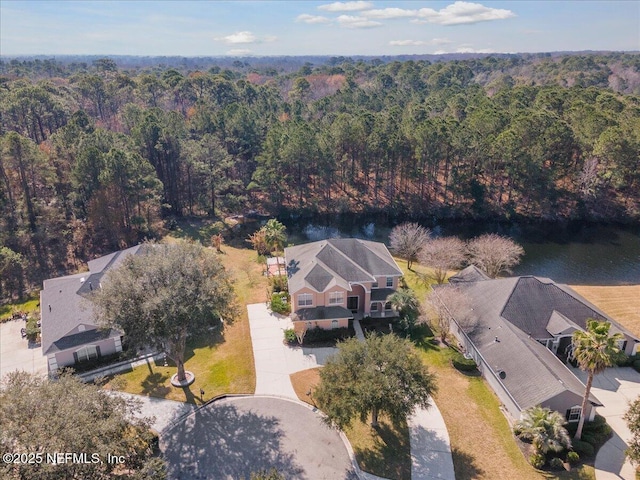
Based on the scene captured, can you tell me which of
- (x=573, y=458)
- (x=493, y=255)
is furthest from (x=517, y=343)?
(x=493, y=255)

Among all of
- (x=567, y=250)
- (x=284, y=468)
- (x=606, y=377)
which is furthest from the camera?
(x=567, y=250)

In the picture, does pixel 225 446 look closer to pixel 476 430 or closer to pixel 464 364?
pixel 476 430

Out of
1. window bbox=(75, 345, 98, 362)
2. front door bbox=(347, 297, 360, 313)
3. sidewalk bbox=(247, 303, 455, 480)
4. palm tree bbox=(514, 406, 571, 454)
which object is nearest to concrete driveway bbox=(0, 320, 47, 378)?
window bbox=(75, 345, 98, 362)

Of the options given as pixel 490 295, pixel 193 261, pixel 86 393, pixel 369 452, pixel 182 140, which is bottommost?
pixel 369 452

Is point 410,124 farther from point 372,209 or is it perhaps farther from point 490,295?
point 490,295

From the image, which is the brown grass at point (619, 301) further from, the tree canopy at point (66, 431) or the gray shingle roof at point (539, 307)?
the tree canopy at point (66, 431)

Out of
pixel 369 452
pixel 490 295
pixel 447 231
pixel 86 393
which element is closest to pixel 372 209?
pixel 447 231

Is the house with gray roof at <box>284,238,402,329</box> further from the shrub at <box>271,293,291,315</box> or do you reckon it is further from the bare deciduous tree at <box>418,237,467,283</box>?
the bare deciduous tree at <box>418,237,467,283</box>
